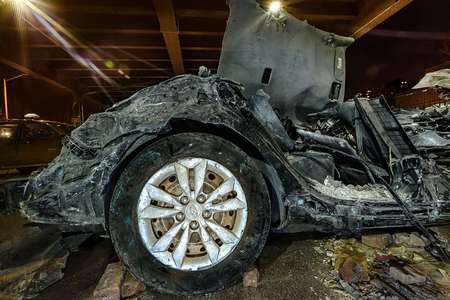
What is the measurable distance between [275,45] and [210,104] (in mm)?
1320

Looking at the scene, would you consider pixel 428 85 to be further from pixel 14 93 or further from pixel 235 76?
pixel 14 93

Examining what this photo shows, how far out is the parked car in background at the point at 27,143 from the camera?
629 cm

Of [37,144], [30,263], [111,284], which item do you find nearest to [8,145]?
[37,144]

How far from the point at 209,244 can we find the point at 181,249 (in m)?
0.20

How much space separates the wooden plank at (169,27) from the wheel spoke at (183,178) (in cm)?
440

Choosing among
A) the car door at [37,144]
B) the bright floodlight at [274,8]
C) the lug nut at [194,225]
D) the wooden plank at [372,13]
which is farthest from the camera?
the car door at [37,144]

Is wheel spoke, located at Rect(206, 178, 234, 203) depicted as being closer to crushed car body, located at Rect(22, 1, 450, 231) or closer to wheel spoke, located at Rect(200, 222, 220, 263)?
wheel spoke, located at Rect(200, 222, 220, 263)

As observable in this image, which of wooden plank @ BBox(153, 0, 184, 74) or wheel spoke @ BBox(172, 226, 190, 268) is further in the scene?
wooden plank @ BBox(153, 0, 184, 74)

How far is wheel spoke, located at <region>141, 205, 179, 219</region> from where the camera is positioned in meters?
1.90

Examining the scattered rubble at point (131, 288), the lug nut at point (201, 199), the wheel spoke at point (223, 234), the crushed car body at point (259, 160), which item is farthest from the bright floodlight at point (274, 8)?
the scattered rubble at point (131, 288)

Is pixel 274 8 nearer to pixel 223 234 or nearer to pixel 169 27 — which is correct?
pixel 223 234

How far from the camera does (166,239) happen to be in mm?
1906

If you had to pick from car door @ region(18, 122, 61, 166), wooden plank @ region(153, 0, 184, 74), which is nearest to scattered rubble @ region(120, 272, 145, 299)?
wooden plank @ region(153, 0, 184, 74)

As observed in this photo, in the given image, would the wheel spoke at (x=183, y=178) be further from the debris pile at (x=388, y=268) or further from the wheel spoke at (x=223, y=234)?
the debris pile at (x=388, y=268)
